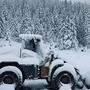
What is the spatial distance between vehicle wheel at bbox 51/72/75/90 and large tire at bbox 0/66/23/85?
1300 millimetres

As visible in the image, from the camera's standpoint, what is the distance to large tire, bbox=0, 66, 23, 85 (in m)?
10.0

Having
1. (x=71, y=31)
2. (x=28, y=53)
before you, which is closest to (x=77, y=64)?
(x=28, y=53)

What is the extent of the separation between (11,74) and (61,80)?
1948mm

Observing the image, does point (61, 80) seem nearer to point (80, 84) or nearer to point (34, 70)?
point (80, 84)

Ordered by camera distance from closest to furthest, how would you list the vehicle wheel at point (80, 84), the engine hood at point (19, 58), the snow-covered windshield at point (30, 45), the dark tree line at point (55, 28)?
the engine hood at point (19, 58) → the vehicle wheel at point (80, 84) → the snow-covered windshield at point (30, 45) → the dark tree line at point (55, 28)

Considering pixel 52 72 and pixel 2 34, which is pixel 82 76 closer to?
pixel 52 72

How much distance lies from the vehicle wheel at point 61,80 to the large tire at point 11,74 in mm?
1300

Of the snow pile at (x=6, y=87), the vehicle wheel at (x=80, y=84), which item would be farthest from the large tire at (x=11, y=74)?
the vehicle wheel at (x=80, y=84)

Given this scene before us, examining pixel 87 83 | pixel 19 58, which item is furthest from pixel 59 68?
pixel 19 58

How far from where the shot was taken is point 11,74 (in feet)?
33.0

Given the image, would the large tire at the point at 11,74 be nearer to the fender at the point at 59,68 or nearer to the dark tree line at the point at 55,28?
the fender at the point at 59,68

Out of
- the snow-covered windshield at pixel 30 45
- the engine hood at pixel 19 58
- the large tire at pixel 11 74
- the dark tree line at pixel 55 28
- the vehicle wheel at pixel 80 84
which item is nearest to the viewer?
the large tire at pixel 11 74

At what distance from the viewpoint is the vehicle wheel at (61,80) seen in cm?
1033

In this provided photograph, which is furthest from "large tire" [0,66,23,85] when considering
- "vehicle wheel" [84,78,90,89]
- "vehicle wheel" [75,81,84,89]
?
"vehicle wheel" [84,78,90,89]
